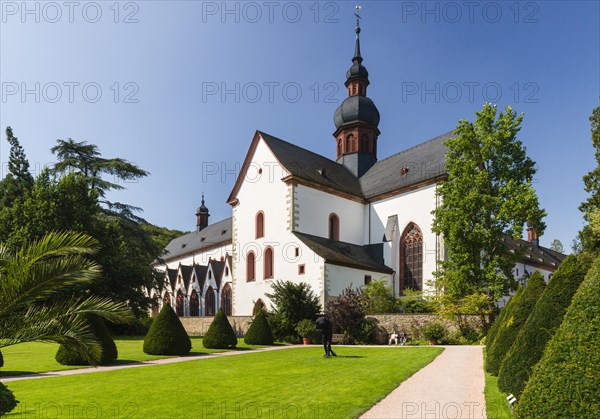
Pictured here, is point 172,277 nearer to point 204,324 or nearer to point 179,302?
point 179,302

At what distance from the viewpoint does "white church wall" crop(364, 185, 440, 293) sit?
3525 cm

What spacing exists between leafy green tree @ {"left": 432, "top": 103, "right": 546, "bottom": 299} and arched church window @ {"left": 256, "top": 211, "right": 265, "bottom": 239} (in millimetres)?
14706

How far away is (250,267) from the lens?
4003cm

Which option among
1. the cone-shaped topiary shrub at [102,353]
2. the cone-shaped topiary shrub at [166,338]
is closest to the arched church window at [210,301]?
the cone-shaped topiary shrub at [166,338]

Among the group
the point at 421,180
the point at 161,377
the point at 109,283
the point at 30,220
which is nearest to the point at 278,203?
the point at 421,180

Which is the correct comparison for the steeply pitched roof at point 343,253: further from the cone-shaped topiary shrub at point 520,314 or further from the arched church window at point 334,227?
the cone-shaped topiary shrub at point 520,314

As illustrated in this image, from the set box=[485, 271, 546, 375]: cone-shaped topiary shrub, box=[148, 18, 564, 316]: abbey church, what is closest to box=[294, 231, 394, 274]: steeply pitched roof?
box=[148, 18, 564, 316]: abbey church

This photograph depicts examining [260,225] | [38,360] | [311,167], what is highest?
[311,167]

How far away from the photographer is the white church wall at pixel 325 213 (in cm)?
3772

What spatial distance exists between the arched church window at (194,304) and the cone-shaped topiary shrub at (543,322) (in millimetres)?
50618

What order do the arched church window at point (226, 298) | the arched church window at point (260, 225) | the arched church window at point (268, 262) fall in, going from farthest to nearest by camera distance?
1. the arched church window at point (226, 298)
2. the arched church window at point (260, 225)
3. the arched church window at point (268, 262)

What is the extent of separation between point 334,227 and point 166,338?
2140 centimetres

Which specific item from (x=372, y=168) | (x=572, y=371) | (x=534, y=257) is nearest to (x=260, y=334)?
(x=572, y=371)

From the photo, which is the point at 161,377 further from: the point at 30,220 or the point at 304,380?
the point at 30,220
